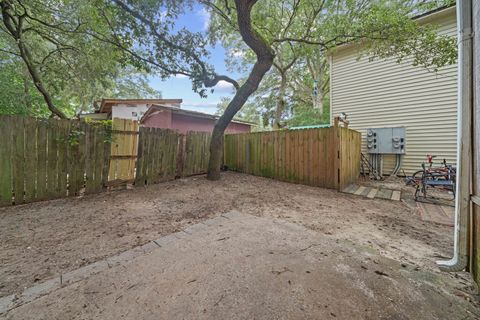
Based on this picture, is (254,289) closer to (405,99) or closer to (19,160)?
(19,160)

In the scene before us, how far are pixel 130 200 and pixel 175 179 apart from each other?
2.01 m

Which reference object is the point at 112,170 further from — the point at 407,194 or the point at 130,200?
the point at 407,194

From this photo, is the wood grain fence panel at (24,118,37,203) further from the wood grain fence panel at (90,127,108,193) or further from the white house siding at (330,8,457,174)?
the white house siding at (330,8,457,174)

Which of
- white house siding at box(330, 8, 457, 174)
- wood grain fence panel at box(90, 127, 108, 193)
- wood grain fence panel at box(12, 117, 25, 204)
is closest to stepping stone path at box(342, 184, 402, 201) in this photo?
white house siding at box(330, 8, 457, 174)

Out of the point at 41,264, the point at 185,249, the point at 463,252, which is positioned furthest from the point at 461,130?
the point at 41,264

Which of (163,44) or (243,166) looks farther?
(243,166)

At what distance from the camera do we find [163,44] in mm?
5418

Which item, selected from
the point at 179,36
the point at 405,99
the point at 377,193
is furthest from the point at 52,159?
the point at 405,99

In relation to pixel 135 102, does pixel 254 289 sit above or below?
below

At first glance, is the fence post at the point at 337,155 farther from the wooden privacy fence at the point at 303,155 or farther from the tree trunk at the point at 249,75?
the tree trunk at the point at 249,75

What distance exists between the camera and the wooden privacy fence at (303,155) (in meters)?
5.05

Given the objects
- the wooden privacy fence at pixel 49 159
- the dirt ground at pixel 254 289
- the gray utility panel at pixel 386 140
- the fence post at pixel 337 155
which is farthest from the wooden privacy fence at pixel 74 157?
the gray utility panel at pixel 386 140

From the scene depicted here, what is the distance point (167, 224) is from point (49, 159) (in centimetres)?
290

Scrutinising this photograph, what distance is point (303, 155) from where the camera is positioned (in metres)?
5.65
